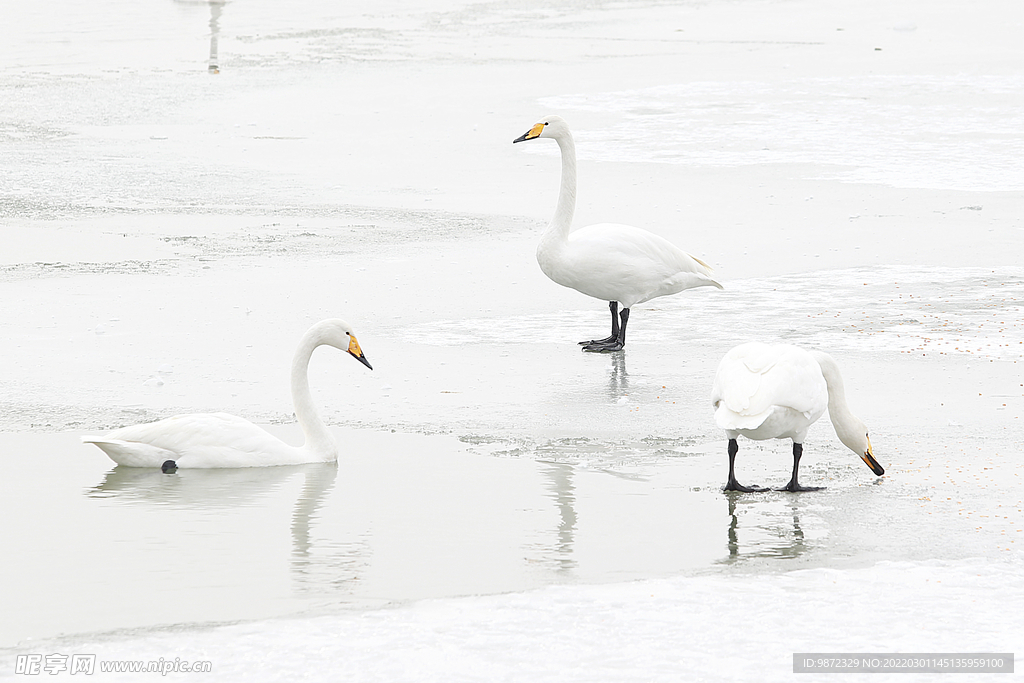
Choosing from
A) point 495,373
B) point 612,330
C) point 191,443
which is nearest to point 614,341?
point 612,330

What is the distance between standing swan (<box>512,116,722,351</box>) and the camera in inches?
372

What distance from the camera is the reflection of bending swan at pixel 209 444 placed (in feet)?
22.2

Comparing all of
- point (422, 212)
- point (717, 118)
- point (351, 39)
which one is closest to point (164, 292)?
point (422, 212)

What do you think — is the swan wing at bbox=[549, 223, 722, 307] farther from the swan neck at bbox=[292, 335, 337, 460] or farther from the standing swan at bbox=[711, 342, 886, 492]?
the standing swan at bbox=[711, 342, 886, 492]

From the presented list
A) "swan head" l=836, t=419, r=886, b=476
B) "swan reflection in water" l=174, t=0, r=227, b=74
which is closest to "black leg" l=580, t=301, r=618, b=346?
"swan head" l=836, t=419, r=886, b=476

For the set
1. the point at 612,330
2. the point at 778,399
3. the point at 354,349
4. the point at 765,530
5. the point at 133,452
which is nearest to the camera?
the point at 765,530

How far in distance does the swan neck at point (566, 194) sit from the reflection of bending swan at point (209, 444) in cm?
324

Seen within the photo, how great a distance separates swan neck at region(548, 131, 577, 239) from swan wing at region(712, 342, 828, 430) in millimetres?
3453

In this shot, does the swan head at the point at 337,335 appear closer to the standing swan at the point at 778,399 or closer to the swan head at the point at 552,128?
the standing swan at the point at 778,399

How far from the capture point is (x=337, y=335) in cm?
727

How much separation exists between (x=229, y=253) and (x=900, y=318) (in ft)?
17.8

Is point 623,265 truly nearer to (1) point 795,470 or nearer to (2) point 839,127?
(1) point 795,470

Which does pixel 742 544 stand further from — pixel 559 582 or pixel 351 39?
pixel 351 39

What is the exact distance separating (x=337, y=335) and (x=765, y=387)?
88.5 inches
